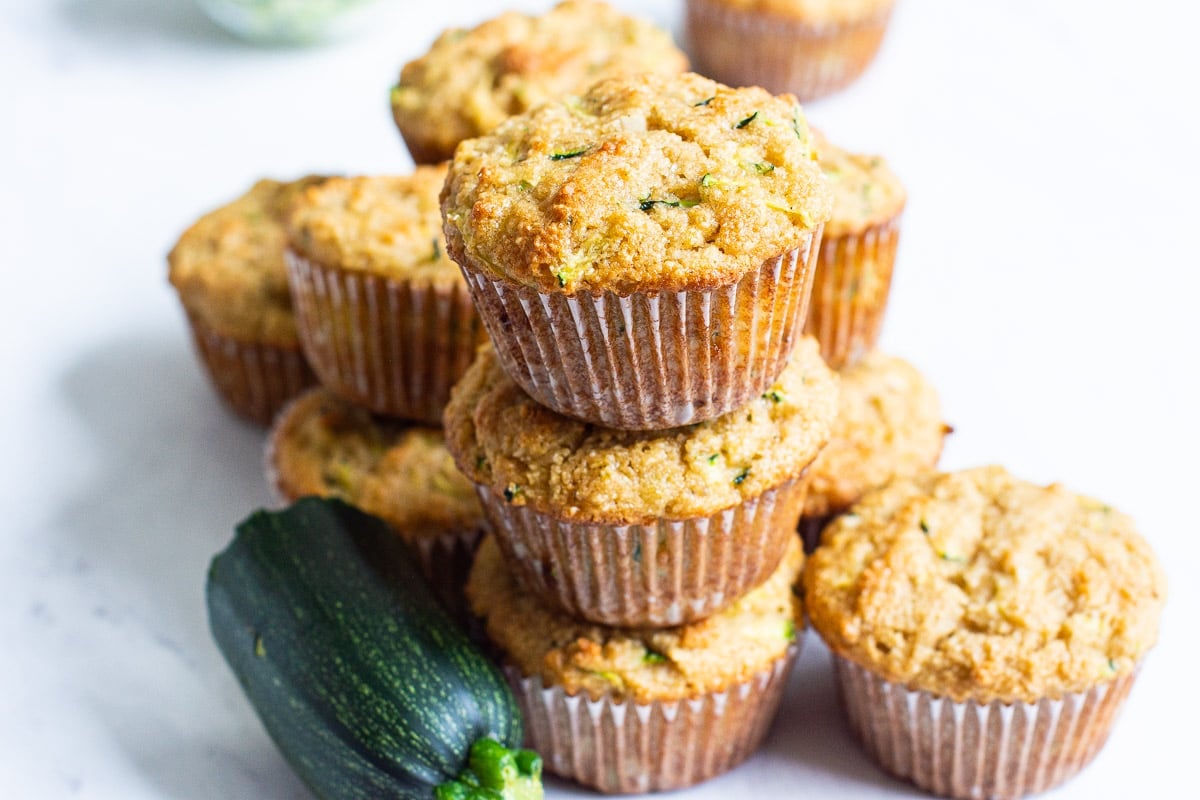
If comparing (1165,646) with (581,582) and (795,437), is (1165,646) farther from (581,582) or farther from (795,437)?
(581,582)

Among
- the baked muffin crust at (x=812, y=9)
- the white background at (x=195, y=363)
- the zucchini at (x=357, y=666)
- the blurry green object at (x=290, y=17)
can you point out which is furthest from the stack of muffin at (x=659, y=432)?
the blurry green object at (x=290, y=17)

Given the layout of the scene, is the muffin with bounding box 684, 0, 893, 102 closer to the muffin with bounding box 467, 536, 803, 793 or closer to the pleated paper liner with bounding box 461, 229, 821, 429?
the muffin with bounding box 467, 536, 803, 793

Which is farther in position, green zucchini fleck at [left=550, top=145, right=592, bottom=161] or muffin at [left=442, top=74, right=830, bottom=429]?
green zucchini fleck at [left=550, top=145, right=592, bottom=161]

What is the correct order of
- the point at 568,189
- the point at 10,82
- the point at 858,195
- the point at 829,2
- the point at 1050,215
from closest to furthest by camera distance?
1. the point at 568,189
2. the point at 858,195
3. the point at 1050,215
4. the point at 829,2
5. the point at 10,82

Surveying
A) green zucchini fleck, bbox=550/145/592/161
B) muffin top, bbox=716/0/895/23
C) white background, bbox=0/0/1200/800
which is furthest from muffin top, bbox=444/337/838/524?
muffin top, bbox=716/0/895/23

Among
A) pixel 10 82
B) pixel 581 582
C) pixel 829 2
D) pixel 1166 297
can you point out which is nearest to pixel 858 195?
pixel 581 582

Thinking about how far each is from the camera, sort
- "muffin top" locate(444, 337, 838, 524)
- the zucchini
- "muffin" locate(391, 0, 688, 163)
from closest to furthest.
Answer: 1. "muffin top" locate(444, 337, 838, 524)
2. the zucchini
3. "muffin" locate(391, 0, 688, 163)

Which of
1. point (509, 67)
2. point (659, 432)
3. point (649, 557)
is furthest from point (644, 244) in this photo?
point (509, 67)

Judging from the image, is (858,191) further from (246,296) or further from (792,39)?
(792,39)

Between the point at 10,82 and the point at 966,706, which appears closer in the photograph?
the point at 966,706
